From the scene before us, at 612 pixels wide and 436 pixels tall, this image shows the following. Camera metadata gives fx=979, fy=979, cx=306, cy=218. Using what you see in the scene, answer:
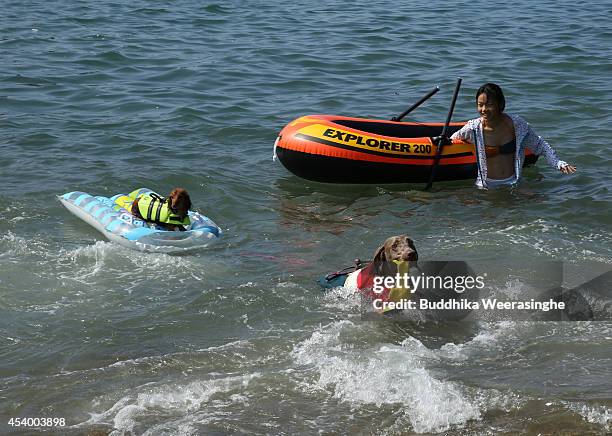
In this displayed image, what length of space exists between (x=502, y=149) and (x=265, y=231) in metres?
2.73

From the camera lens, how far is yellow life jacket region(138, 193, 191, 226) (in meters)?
8.84

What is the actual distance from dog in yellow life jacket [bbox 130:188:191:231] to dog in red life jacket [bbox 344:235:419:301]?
2078 mm

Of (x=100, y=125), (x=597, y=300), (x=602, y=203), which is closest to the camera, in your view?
(x=597, y=300)

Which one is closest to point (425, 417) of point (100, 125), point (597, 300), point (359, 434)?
point (359, 434)

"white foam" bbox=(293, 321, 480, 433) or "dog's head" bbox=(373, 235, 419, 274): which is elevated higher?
"dog's head" bbox=(373, 235, 419, 274)

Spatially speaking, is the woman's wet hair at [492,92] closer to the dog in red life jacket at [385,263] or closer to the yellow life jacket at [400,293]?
the dog in red life jacket at [385,263]

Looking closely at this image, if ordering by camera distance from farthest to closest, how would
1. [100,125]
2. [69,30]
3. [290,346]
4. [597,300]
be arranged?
[69,30]
[100,125]
[597,300]
[290,346]

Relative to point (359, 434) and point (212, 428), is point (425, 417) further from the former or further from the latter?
point (212, 428)

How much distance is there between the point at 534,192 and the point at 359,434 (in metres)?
5.46

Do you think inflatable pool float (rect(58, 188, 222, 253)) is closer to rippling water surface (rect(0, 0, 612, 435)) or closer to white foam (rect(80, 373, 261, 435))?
rippling water surface (rect(0, 0, 612, 435))

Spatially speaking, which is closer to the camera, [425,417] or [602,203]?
[425,417]

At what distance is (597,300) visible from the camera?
7.61 metres

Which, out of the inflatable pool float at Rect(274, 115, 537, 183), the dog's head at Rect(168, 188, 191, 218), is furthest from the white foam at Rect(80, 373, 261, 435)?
the inflatable pool float at Rect(274, 115, 537, 183)

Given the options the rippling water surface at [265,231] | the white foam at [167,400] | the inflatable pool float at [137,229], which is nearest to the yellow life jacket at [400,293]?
the rippling water surface at [265,231]
